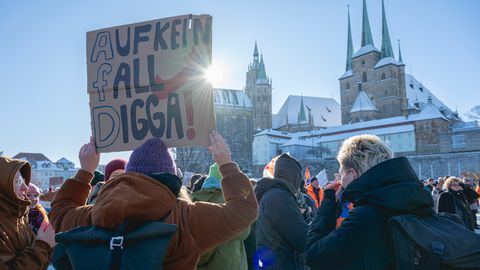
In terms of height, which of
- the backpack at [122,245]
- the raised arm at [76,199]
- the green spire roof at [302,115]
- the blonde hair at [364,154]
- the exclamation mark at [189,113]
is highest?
the green spire roof at [302,115]

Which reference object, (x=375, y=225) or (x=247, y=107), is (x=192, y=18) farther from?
(x=247, y=107)

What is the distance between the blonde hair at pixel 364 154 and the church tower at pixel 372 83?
62083 mm

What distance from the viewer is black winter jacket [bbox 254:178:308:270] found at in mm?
3172

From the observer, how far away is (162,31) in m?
2.47

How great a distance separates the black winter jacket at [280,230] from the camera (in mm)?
3172

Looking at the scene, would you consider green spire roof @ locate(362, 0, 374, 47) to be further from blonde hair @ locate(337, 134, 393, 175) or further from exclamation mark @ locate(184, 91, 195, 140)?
exclamation mark @ locate(184, 91, 195, 140)

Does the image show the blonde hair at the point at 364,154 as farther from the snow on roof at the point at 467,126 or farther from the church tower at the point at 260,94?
the church tower at the point at 260,94

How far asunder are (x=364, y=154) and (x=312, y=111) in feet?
275

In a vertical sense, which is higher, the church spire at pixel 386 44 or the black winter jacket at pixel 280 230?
the church spire at pixel 386 44

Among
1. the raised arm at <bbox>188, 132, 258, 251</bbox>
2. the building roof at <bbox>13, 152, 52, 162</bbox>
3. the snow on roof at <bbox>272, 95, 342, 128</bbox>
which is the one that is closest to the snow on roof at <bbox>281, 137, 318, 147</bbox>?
the snow on roof at <bbox>272, 95, 342, 128</bbox>

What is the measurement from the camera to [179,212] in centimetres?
173

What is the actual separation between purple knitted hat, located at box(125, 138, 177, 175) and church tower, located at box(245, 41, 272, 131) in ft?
266

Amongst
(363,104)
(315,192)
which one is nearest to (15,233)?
(315,192)

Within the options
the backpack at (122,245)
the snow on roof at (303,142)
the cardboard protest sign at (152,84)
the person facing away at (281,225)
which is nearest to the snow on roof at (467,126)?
the snow on roof at (303,142)
